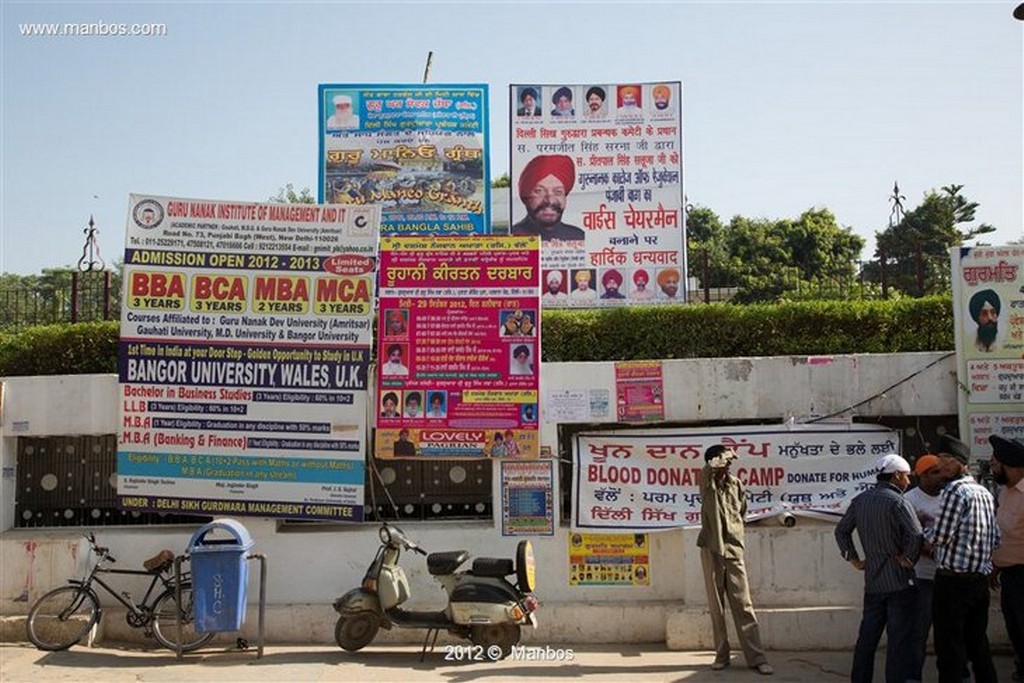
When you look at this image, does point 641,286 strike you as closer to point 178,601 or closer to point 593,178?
point 593,178

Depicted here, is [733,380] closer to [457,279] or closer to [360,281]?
[457,279]

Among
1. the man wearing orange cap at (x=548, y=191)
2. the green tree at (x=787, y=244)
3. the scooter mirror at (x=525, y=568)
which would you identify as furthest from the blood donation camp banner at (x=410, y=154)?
the green tree at (x=787, y=244)

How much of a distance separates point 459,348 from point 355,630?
2.65 meters

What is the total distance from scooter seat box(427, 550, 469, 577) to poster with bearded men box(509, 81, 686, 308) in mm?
3909

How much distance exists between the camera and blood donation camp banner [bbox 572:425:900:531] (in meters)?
8.99

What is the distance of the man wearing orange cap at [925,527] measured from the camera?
268 inches

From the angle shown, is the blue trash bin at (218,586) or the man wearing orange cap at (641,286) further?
the man wearing orange cap at (641,286)

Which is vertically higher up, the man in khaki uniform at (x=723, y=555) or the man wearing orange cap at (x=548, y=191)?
the man wearing orange cap at (x=548, y=191)

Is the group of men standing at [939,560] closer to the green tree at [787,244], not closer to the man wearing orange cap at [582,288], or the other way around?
the man wearing orange cap at [582,288]

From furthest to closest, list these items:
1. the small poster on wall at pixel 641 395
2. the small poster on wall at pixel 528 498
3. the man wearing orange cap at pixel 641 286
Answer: the man wearing orange cap at pixel 641 286, the small poster on wall at pixel 641 395, the small poster on wall at pixel 528 498

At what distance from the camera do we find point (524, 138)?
38.1 feet

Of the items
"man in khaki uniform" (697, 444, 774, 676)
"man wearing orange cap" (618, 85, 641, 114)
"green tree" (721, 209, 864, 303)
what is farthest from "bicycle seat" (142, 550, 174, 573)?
"green tree" (721, 209, 864, 303)

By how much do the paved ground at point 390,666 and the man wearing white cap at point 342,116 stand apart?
5.80 meters

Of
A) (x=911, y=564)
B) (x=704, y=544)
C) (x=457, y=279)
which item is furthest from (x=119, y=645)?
(x=911, y=564)
